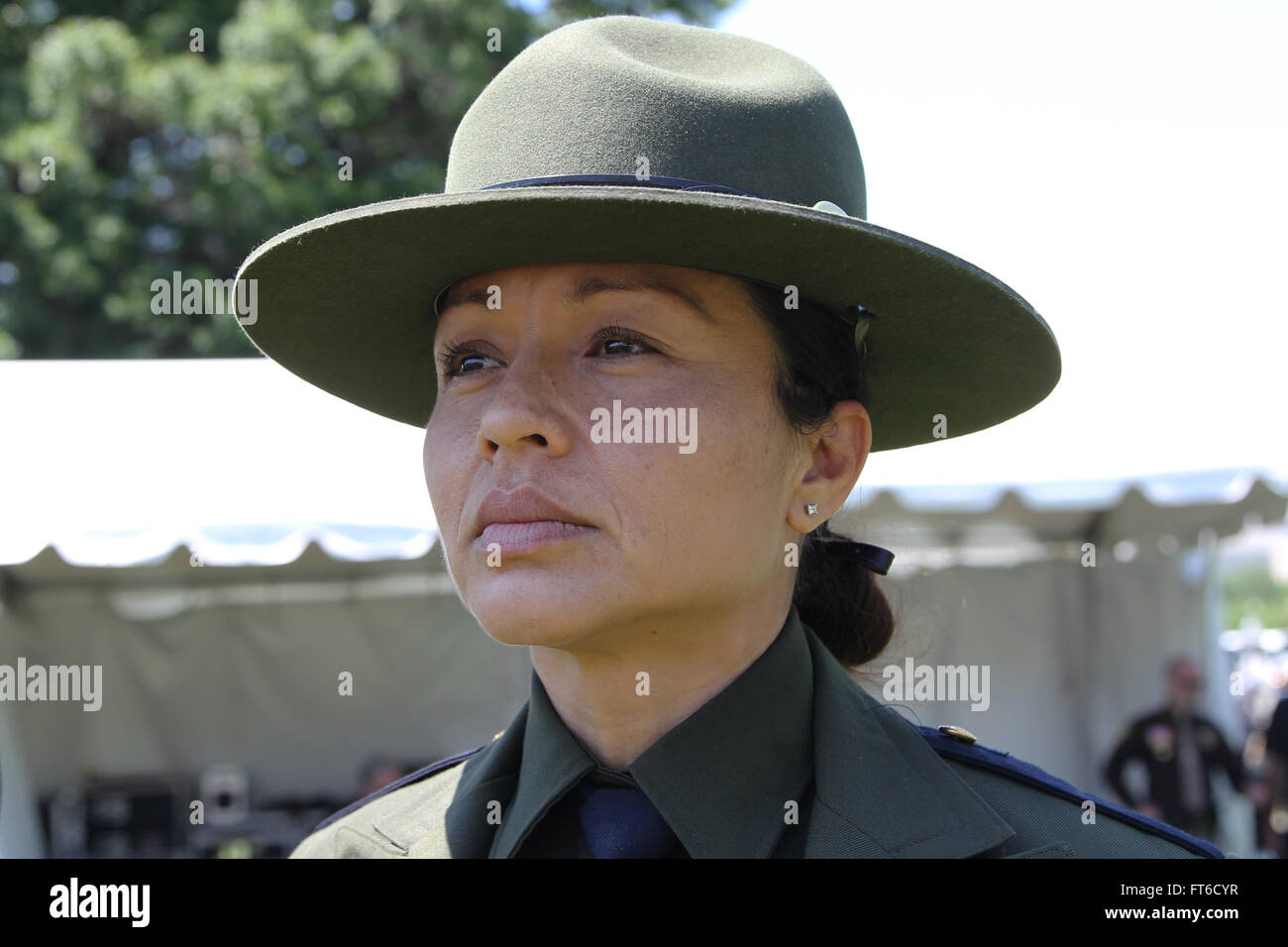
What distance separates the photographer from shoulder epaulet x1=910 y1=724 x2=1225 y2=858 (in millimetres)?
1662

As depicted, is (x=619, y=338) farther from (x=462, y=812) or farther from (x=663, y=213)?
(x=462, y=812)

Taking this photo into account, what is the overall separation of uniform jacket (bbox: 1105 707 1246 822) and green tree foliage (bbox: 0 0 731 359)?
745cm

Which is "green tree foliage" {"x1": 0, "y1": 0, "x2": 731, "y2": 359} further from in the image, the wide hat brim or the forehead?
the forehead

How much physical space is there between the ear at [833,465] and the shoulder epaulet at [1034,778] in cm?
42

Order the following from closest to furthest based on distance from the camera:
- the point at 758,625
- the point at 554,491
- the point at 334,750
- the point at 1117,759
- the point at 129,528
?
1. the point at 554,491
2. the point at 758,625
3. the point at 129,528
4. the point at 1117,759
5. the point at 334,750

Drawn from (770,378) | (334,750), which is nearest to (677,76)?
(770,378)

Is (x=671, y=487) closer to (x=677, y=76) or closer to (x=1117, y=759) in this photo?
(x=677, y=76)

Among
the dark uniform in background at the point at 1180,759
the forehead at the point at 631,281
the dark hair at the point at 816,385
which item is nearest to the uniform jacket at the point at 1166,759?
the dark uniform in background at the point at 1180,759

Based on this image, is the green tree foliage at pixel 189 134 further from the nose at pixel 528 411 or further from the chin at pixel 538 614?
the chin at pixel 538 614

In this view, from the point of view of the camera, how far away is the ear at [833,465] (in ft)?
5.28

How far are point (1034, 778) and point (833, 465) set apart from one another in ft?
1.91

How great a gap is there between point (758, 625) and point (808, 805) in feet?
Answer: 0.84

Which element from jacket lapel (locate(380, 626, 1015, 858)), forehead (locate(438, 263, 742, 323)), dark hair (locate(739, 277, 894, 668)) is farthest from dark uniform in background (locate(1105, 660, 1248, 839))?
forehead (locate(438, 263, 742, 323))
